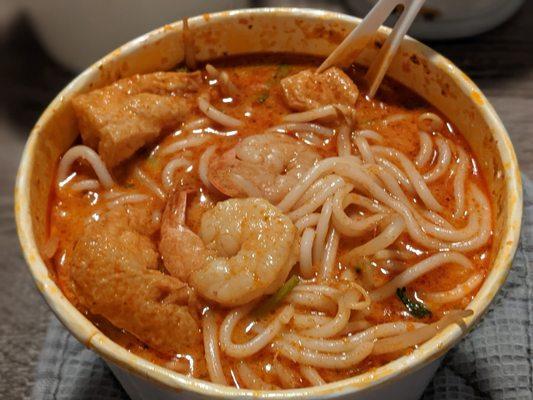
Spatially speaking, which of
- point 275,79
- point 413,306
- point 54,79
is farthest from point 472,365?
point 54,79

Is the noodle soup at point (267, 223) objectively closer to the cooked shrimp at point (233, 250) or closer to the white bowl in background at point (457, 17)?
the cooked shrimp at point (233, 250)

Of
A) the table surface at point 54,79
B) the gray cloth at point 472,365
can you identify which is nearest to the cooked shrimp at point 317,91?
the gray cloth at point 472,365

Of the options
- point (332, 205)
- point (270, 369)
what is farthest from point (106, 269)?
point (332, 205)

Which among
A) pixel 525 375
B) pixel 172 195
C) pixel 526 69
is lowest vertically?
pixel 525 375

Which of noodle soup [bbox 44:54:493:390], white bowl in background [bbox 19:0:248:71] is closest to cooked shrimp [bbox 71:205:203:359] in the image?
noodle soup [bbox 44:54:493:390]

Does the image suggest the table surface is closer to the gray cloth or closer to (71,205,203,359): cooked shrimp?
the gray cloth

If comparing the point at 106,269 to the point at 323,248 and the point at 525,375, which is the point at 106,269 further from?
the point at 525,375
